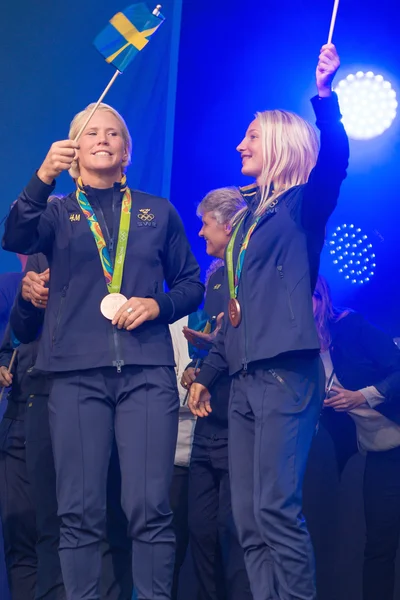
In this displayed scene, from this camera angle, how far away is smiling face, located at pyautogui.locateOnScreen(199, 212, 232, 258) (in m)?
3.60

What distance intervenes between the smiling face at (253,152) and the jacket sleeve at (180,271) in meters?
0.31

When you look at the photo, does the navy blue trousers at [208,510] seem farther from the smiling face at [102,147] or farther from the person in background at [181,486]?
the smiling face at [102,147]

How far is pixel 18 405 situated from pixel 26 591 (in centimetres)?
70

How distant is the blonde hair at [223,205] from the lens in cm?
360

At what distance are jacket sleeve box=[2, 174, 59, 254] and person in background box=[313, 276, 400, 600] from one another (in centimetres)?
133

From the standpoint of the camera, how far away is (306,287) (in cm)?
253

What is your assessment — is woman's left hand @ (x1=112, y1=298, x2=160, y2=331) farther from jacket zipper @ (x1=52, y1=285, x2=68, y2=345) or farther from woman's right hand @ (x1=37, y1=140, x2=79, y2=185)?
woman's right hand @ (x1=37, y1=140, x2=79, y2=185)

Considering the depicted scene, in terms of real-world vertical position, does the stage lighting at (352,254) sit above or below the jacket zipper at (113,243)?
above

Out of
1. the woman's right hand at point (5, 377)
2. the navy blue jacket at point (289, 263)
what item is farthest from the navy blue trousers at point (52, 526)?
the navy blue jacket at point (289, 263)

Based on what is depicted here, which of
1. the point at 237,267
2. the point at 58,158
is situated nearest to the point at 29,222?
the point at 58,158

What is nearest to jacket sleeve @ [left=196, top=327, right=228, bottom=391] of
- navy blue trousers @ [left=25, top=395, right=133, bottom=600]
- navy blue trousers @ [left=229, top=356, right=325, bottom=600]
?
navy blue trousers @ [left=229, top=356, right=325, bottom=600]

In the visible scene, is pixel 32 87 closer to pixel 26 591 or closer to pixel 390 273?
pixel 390 273

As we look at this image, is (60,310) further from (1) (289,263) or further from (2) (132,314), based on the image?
(1) (289,263)

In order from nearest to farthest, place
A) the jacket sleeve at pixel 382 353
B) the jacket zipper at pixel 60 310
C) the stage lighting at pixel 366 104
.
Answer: the jacket zipper at pixel 60 310 < the jacket sleeve at pixel 382 353 < the stage lighting at pixel 366 104
